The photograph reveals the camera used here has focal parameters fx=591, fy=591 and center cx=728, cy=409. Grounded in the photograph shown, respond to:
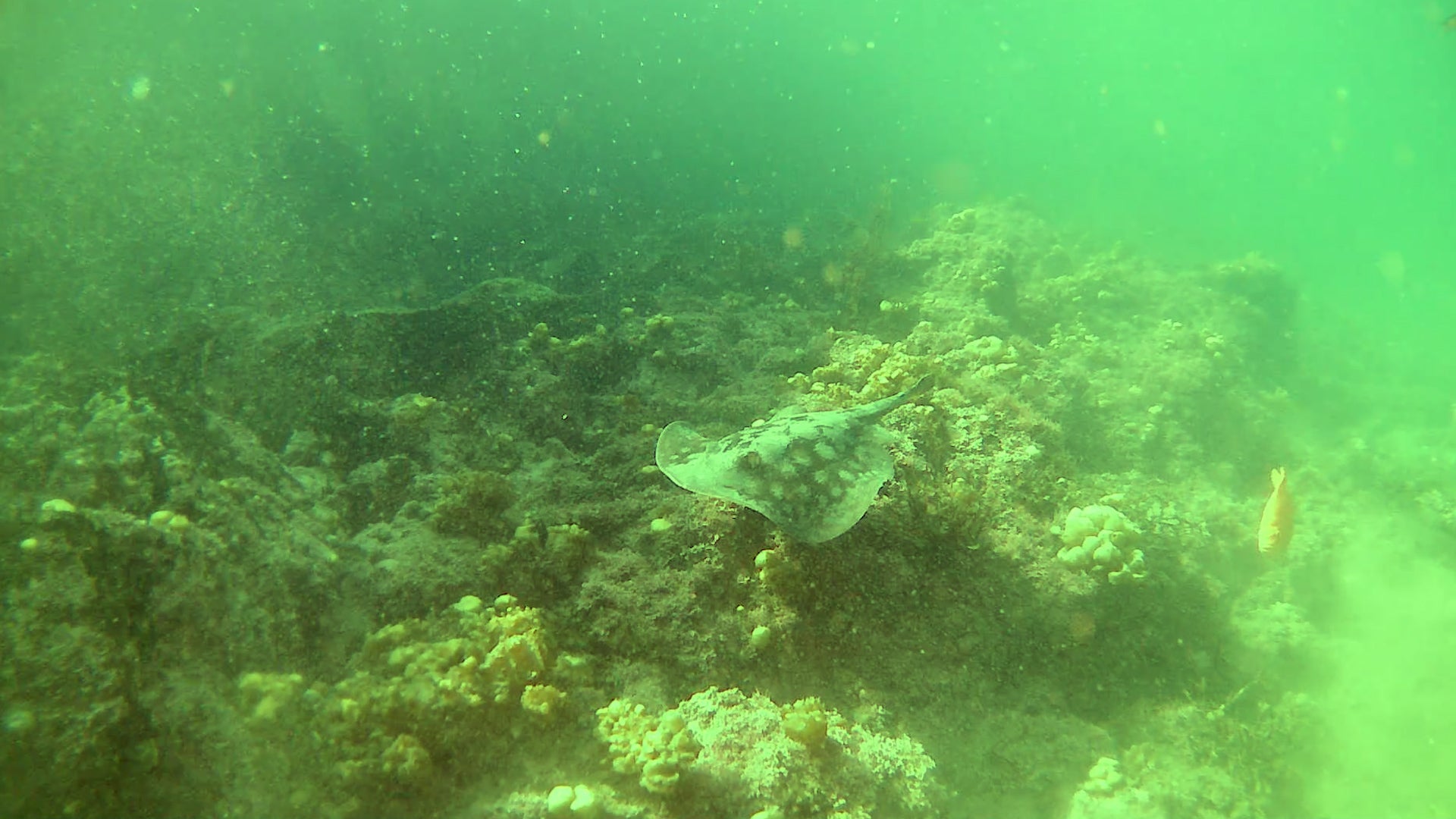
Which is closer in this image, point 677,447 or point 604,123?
point 677,447

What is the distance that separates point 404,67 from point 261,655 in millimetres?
31646

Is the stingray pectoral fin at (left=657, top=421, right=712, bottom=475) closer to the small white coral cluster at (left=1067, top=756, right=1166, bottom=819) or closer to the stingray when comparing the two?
the stingray

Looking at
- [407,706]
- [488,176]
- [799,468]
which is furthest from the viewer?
[488,176]

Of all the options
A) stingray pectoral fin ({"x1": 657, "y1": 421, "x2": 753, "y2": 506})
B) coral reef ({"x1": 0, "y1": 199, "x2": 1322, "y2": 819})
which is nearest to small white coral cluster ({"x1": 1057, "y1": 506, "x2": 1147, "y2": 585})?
coral reef ({"x1": 0, "y1": 199, "x2": 1322, "y2": 819})

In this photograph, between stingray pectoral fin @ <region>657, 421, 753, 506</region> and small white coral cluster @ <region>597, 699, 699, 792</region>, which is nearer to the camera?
small white coral cluster @ <region>597, 699, 699, 792</region>

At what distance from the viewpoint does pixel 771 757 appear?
379 centimetres

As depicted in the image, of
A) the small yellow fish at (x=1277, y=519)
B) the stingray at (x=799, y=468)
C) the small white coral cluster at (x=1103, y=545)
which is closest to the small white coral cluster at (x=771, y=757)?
the stingray at (x=799, y=468)

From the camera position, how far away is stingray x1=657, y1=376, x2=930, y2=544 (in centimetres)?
460

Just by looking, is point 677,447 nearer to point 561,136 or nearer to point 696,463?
point 696,463

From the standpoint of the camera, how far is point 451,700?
3.76 metres

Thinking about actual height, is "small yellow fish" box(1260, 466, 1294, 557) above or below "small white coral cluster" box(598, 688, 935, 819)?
below

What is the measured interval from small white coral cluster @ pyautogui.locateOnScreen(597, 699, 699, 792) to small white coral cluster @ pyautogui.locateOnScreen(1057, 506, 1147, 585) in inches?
150

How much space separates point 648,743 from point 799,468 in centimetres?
225

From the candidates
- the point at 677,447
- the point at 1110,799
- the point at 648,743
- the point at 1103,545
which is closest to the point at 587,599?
the point at 648,743
